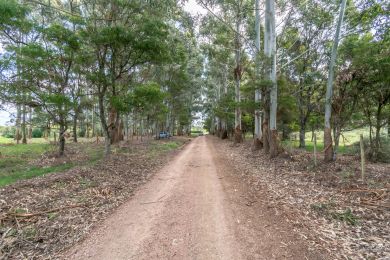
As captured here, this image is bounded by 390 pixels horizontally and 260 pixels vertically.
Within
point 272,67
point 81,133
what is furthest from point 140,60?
point 81,133

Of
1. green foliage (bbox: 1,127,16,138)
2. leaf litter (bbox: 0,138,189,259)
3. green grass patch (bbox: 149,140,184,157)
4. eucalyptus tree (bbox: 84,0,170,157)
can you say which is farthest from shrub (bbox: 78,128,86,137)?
leaf litter (bbox: 0,138,189,259)

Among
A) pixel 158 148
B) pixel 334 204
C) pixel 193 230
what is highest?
pixel 158 148

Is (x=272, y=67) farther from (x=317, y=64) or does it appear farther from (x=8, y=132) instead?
(x=8, y=132)

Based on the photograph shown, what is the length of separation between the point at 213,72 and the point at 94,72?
17402mm

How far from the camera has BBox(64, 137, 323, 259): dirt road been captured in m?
3.11

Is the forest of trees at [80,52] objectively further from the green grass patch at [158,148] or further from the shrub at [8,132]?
the shrub at [8,132]

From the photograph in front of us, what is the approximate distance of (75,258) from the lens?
3059mm

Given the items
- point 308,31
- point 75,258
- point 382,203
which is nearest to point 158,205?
point 75,258

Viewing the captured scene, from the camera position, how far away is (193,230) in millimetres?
3711

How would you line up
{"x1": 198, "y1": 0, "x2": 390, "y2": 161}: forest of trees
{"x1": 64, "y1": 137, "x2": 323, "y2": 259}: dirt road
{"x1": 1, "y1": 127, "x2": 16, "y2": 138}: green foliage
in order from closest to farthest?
{"x1": 64, "y1": 137, "x2": 323, "y2": 259}: dirt road < {"x1": 198, "y1": 0, "x2": 390, "y2": 161}: forest of trees < {"x1": 1, "y1": 127, "x2": 16, "y2": 138}: green foliage

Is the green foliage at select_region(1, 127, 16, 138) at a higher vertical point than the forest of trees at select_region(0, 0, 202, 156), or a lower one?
lower

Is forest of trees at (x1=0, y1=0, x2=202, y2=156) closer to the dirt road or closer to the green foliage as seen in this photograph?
the dirt road

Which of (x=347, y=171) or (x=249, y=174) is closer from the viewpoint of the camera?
(x=347, y=171)

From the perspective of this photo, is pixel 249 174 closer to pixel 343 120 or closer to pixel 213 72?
pixel 343 120
